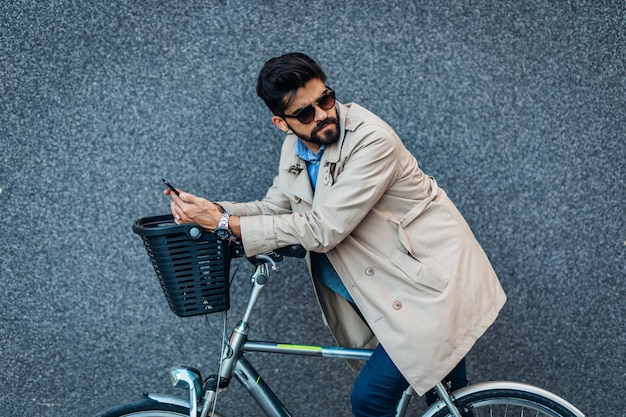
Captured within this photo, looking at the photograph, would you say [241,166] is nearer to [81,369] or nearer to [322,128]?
[322,128]

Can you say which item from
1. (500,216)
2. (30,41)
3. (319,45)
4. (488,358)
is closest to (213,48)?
(319,45)

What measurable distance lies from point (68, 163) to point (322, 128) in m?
1.44

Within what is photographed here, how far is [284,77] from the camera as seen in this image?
2.15 m

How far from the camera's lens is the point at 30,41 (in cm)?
303

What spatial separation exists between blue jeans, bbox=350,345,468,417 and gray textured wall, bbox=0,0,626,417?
3.15ft

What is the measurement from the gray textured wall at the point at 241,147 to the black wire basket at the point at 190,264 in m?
1.04

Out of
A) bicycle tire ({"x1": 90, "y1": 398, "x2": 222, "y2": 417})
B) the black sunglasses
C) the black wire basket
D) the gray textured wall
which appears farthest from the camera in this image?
the gray textured wall

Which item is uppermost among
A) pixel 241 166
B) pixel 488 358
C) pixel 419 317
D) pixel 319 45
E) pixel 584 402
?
pixel 319 45

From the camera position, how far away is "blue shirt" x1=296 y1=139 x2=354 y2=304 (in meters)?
2.37

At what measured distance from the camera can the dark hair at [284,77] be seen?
216cm

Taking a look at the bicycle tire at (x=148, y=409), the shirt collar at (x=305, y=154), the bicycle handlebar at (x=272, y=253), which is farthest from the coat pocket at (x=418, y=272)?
the bicycle tire at (x=148, y=409)

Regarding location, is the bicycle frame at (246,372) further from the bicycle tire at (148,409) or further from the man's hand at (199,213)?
the man's hand at (199,213)

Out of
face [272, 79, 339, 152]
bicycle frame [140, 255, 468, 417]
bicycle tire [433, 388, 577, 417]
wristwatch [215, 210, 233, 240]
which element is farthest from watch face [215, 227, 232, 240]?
bicycle tire [433, 388, 577, 417]

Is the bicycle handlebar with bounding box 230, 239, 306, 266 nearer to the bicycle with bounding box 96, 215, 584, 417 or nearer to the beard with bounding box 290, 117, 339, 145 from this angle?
the bicycle with bounding box 96, 215, 584, 417
